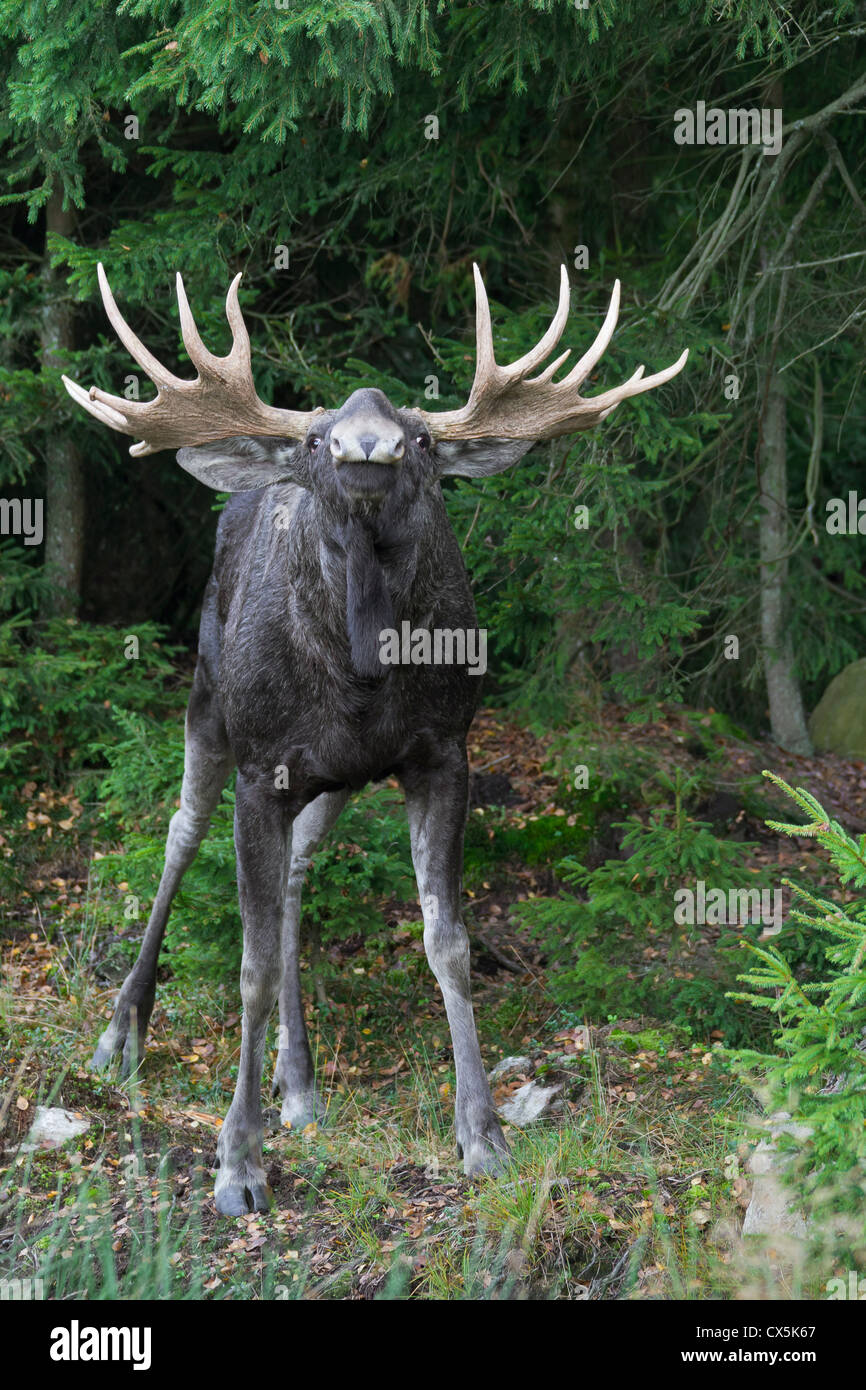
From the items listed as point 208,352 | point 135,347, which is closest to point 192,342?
point 208,352

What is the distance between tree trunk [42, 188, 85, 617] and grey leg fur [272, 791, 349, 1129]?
426cm

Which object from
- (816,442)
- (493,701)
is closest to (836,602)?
(816,442)

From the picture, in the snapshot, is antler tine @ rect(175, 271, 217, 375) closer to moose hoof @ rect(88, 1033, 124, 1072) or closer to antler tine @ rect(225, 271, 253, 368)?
antler tine @ rect(225, 271, 253, 368)

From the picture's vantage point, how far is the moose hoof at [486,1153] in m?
5.05

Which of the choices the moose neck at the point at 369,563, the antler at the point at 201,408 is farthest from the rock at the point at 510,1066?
the antler at the point at 201,408

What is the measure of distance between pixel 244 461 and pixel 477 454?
868 mm

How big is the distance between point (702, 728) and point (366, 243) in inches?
161

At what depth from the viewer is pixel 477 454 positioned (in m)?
5.34

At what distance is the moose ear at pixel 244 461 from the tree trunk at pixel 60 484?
4.80 meters

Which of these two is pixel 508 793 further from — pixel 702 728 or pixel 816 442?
pixel 816 442

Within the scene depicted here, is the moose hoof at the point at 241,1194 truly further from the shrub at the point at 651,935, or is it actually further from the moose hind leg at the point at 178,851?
the shrub at the point at 651,935

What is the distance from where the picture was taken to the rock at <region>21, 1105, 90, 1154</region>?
5539 millimetres

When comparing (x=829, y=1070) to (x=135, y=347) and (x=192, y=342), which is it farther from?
(x=135, y=347)

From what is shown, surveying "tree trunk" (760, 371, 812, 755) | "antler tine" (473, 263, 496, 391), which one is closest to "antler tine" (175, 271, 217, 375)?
"antler tine" (473, 263, 496, 391)
